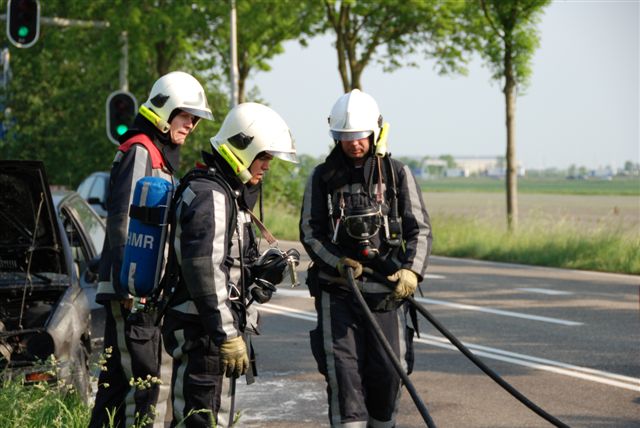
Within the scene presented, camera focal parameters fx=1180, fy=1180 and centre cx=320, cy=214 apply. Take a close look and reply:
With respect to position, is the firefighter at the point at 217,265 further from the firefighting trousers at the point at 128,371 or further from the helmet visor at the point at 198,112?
the helmet visor at the point at 198,112

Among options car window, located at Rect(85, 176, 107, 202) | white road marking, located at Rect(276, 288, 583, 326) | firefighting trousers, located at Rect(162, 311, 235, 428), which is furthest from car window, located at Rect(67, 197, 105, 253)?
car window, located at Rect(85, 176, 107, 202)

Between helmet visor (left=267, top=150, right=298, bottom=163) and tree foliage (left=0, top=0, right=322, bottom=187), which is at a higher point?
tree foliage (left=0, top=0, right=322, bottom=187)

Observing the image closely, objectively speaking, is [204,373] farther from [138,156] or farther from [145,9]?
[145,9]

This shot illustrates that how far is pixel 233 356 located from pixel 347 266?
997 millimetres

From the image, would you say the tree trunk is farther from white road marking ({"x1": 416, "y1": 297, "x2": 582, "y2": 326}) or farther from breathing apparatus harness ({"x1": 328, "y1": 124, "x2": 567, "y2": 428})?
breathing apparatus harness ({"x1": 328, "y1": 124, "x2": 567, "y2": 428})

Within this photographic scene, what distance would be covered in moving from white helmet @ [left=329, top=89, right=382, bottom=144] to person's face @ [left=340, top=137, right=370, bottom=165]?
29 mm

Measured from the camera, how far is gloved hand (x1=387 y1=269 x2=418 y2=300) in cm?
585

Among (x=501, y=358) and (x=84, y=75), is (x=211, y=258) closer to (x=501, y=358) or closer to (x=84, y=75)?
(x=501, y=358)

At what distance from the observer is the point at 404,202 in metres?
6.02

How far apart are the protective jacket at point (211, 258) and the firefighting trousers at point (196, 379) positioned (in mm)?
74

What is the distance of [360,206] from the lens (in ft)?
19.3

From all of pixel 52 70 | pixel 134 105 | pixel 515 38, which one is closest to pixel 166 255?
pixel 134 105

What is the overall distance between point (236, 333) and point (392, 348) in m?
1.15

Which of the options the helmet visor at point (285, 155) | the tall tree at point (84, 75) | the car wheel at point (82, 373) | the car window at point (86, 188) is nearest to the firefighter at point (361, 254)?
the helmet visor at point (285, 155)
